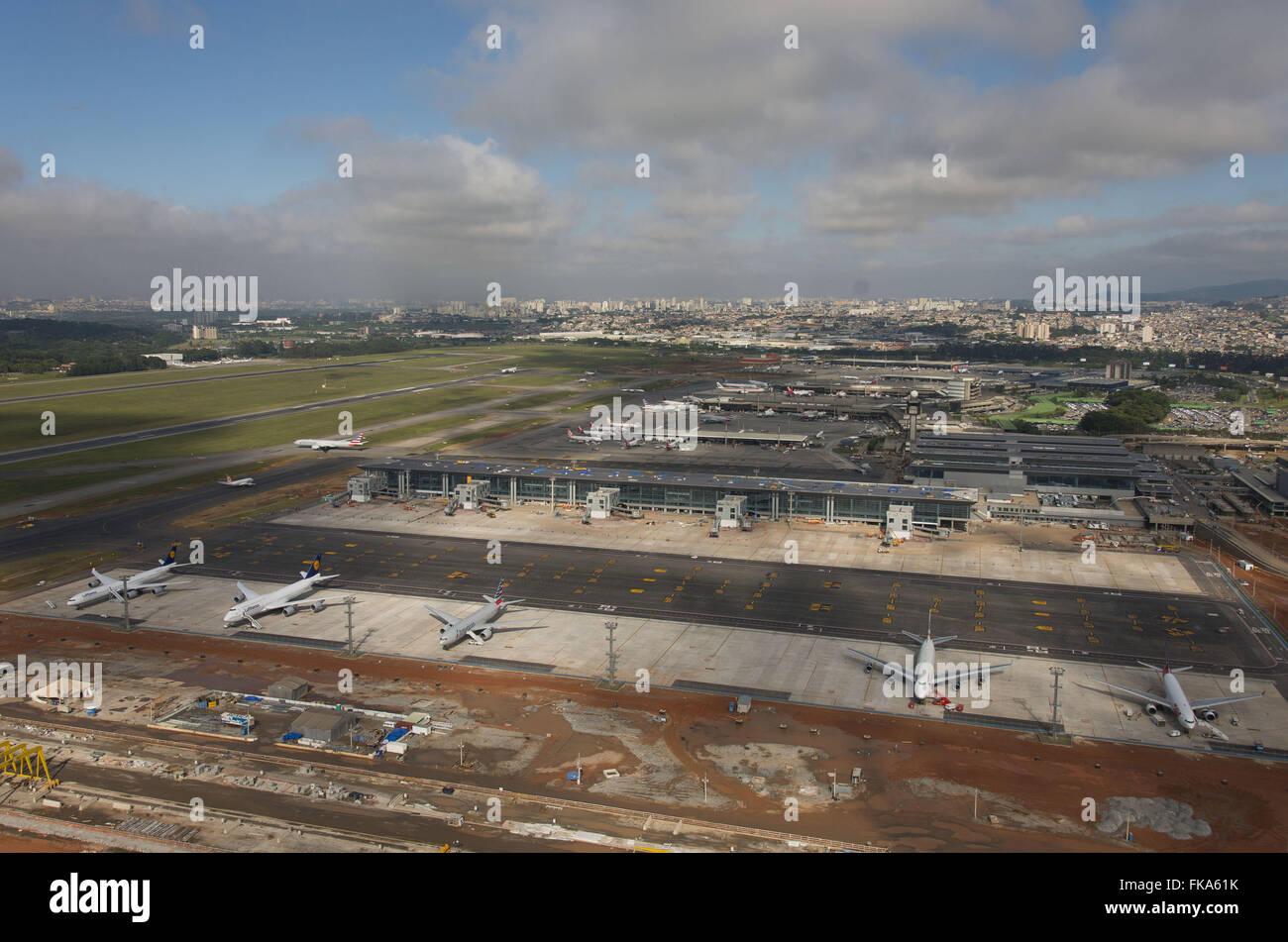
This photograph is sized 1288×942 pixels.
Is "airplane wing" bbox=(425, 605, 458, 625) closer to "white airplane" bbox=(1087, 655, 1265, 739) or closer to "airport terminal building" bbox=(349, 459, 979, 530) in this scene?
"airport terminal building" bbox=(349, 459, 979, 530)

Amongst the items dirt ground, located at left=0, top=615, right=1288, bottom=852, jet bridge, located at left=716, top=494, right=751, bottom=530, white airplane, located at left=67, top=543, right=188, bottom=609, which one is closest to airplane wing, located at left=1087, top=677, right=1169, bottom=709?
dirt ground, located at left=0, top=615, right=1288, bottom=852

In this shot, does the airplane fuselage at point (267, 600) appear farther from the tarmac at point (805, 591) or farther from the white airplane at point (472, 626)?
the white airplane at point (472, 626)

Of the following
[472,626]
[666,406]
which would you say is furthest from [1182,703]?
[666,406]

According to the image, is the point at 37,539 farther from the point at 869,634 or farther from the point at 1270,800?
the point at 1270,800

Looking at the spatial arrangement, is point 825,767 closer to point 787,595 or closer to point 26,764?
point 787,595

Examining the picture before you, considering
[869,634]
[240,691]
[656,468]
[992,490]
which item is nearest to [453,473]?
[656,468]

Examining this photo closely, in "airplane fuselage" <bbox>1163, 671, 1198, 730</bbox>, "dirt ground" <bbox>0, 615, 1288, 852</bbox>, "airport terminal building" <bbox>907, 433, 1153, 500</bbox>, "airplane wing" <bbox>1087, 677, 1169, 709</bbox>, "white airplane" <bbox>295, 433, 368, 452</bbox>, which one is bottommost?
"dirt ground" <bbox>0, 615, 1288, 852</bbox>
